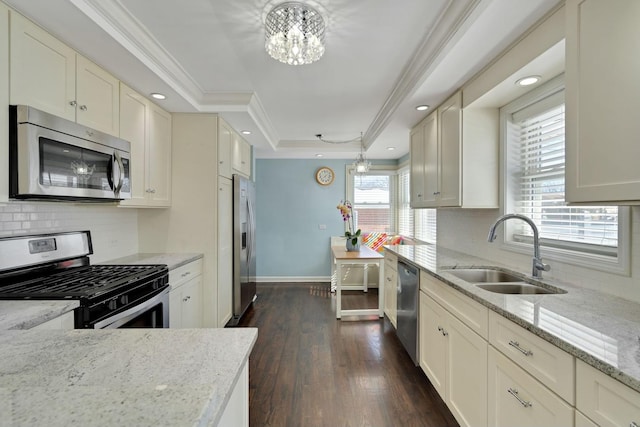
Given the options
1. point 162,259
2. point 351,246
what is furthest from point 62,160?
point 351,246

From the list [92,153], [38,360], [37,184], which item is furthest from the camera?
[92,153]

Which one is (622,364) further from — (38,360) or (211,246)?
(211,246)

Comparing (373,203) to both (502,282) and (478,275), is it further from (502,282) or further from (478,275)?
(502,282)

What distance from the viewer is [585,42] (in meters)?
1.16

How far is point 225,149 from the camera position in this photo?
323cm

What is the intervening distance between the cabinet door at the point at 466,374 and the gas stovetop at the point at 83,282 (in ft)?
6.35

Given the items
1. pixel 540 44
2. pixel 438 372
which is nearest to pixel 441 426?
pixel 438 372

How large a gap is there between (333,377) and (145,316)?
1.46m

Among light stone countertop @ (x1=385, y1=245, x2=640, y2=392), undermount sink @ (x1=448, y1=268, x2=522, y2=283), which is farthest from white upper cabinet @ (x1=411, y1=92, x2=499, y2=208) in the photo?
light stone countertop @ (x1=385, y1=245, x2=640, y2=392)

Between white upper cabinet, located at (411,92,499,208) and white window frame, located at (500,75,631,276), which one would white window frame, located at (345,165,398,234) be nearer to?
white upper cabinet, located at (411,92,499,208)

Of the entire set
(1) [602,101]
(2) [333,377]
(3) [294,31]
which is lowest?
(2) [333,377]

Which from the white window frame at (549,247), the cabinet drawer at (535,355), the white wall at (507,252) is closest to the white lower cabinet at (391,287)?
the white wall at (507,252)

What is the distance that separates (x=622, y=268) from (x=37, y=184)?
287 cm

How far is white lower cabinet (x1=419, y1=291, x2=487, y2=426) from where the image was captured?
4.75 feet
